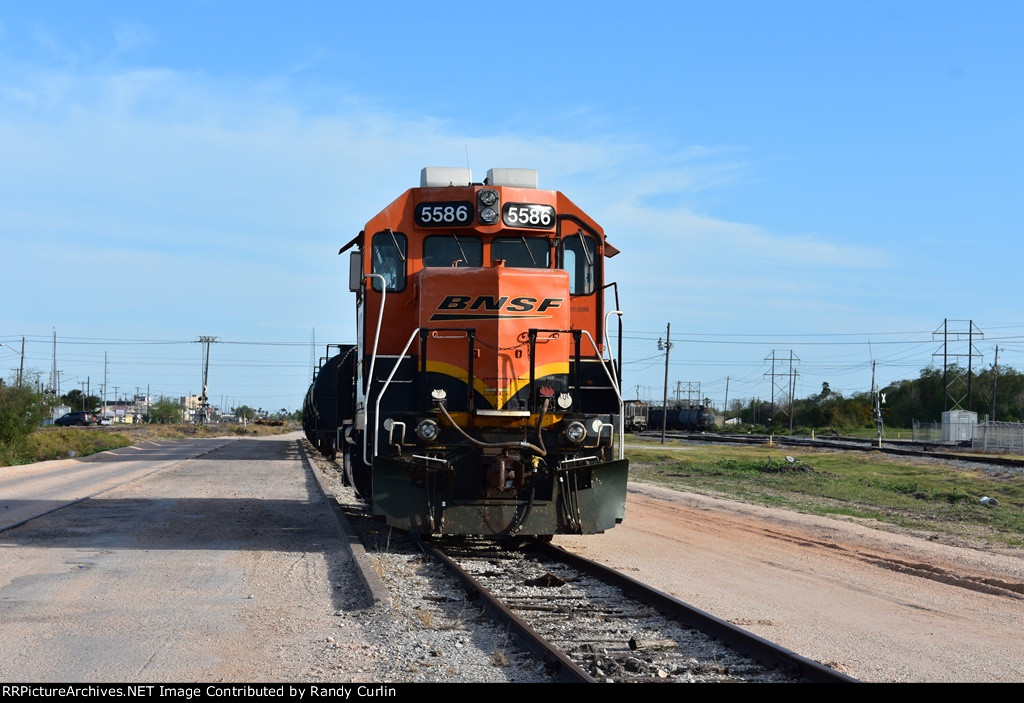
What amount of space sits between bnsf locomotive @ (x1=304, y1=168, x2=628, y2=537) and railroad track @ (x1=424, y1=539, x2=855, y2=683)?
2.54 ft

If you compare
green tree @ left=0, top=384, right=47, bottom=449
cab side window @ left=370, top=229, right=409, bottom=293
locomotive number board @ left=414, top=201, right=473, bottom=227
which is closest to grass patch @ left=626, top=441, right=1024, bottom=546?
locomotive number board @ left=414, top=201, right=473, bottom=227

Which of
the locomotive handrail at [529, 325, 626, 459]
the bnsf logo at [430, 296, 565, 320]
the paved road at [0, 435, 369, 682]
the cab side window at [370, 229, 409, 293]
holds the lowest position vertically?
the paved road at [0, 435, 369, 682]

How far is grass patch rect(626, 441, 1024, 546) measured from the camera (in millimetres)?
18109

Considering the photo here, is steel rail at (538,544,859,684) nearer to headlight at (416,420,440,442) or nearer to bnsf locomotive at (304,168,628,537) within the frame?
bnsf locomotive at (304,168,628,537)

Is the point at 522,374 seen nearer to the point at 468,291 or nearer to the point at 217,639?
the point at 468,291

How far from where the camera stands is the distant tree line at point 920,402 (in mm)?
94750

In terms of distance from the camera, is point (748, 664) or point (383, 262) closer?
point (748, 664)

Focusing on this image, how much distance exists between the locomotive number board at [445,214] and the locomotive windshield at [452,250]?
0.19 metres

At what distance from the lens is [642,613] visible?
8414 millimetres

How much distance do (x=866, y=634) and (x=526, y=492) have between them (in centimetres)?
419

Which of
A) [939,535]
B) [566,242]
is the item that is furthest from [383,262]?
[939,535]

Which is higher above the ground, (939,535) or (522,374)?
(522,374)

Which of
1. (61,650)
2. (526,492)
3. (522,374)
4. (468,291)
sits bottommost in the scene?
(61,650)

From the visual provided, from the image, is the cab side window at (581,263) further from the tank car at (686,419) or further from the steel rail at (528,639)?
the tank car at (686,419)
